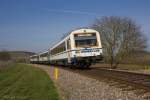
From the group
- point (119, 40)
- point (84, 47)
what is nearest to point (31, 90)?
point (84, 47)

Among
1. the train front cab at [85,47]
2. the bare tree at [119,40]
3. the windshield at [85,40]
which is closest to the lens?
the train front cab at [85,47]

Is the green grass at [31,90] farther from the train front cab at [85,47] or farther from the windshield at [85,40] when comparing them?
the windshield at [85,40]

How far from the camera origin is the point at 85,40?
27031mm

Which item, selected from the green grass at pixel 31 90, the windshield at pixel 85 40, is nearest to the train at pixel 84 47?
the windshield at pixel 85 40

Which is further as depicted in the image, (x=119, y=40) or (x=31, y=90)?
(x=119, y=40)

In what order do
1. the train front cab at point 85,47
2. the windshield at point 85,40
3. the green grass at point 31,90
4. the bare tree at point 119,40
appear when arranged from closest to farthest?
the green grass at point 31,90 → the train front cab at point 85,47 → the windshield at point 85,40 → the bare tree at point 119,40

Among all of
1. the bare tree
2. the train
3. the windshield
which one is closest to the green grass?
the train

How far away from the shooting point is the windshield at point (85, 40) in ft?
88.2

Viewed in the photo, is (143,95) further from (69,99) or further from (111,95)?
(69,99)

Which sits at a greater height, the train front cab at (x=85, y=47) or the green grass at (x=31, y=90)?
the train front cab at (x=85, y=47)

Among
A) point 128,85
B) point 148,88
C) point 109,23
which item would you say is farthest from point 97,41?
point 109,23

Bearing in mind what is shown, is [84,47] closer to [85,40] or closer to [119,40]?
[85,40]

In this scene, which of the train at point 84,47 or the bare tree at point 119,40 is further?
the bare tree at point 119,40

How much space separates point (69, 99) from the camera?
448 inches
